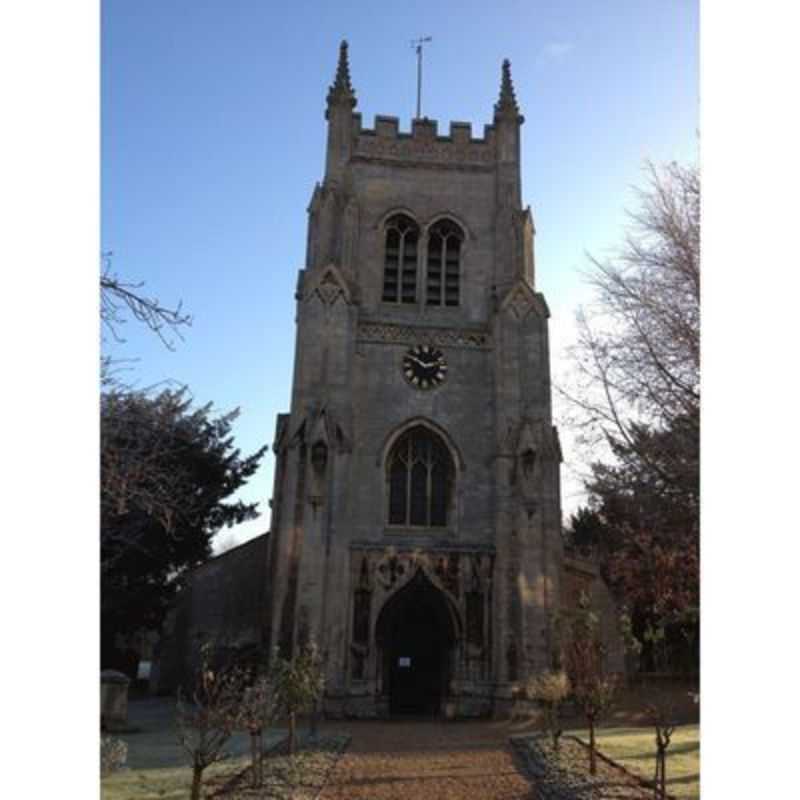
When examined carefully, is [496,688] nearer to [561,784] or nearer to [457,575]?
[457,575]

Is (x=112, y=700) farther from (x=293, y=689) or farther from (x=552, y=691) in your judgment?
(x=552, y=691)

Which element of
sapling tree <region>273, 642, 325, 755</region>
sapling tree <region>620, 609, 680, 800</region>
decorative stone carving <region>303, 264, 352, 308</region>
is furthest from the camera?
decorative stone carving <region>303, 264, 352, 308</region>

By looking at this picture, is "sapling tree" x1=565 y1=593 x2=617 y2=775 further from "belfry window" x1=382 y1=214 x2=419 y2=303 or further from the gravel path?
"belfry window" x1=382 y1=214 x2=419 y2=303

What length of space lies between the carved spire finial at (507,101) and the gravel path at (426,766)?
1748cm

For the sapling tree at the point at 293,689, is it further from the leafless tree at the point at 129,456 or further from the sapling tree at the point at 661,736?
the leafless tree at the point at 129,456

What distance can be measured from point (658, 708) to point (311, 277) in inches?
575

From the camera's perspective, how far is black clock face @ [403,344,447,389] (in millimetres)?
21172

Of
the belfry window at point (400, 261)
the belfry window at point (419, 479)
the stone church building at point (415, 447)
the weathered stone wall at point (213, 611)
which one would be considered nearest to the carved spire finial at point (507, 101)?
the stone church building at point (415, 447)

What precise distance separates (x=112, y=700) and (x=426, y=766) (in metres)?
7.88

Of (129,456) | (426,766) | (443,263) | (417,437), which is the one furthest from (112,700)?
(443,263)

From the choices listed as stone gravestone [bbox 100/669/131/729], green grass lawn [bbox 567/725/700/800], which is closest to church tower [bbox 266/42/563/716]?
stone gravestone [bbox 100/669/131/729]

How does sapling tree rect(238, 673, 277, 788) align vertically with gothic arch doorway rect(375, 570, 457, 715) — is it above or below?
above

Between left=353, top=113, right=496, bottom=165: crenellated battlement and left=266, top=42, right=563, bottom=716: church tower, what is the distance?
48 mm

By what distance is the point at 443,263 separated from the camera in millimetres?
22938
